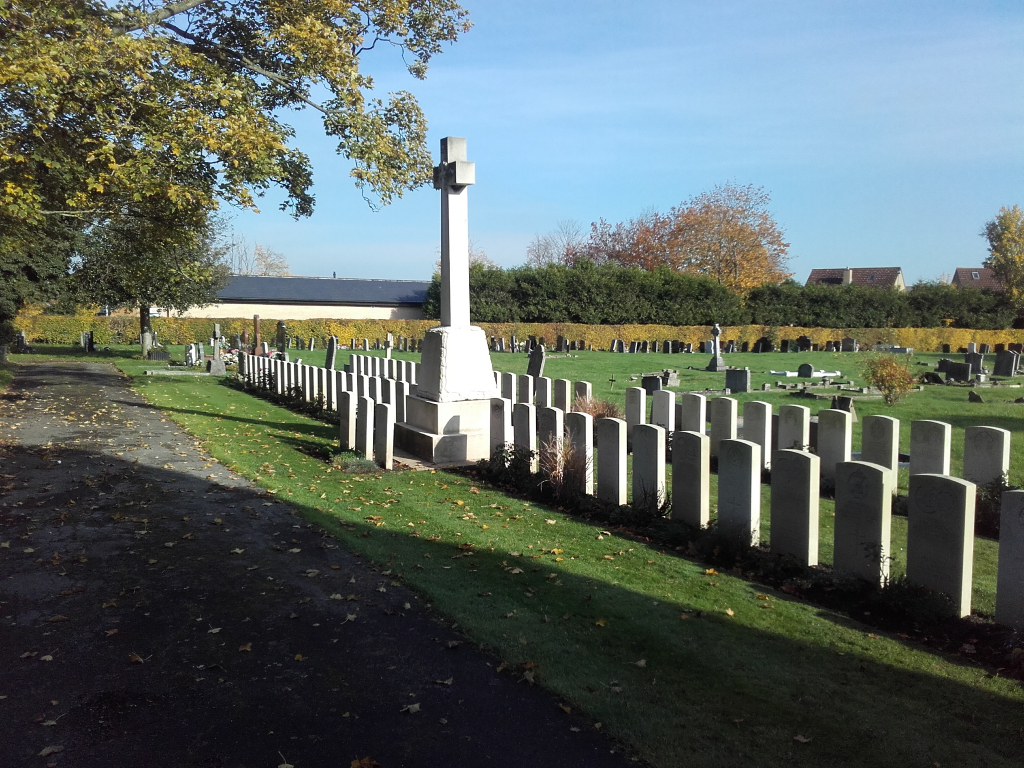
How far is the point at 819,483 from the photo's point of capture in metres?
6.78

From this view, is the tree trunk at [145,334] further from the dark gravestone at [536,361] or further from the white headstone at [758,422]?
the white headstone at [758,422]

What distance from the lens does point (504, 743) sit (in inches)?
131

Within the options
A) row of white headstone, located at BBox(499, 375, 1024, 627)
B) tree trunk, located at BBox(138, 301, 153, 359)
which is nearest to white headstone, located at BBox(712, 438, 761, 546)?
row of white headstone, located at BBox(499, 375, 1024, 627)

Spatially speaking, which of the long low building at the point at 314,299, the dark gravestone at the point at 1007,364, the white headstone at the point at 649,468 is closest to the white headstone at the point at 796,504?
the white headstone at the point at 649,468

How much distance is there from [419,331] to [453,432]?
115ft

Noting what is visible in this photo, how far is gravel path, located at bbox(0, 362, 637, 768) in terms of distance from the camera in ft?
10.9

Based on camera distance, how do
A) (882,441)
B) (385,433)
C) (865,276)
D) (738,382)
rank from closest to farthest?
1. (882,441)
2. (385,433)
3. (738,382)
4. (865,276)

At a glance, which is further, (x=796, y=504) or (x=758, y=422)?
(x=758, y=422)

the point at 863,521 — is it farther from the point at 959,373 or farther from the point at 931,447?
the point at 959,373

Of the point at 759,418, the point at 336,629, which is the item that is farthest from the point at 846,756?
the point at 759,418

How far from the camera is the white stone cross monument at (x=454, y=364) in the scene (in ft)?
32.7

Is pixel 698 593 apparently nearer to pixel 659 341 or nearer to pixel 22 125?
pixel 22 125

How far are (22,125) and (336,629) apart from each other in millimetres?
11137

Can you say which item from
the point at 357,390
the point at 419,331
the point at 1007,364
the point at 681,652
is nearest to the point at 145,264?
the point at 357,390
